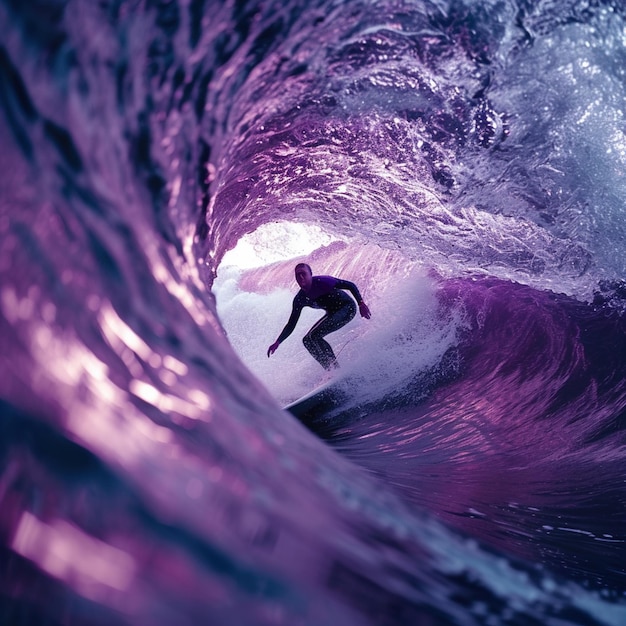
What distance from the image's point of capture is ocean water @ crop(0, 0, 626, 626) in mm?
547

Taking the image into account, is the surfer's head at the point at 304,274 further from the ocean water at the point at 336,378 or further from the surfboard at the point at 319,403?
the surfboard at the point at 319,403

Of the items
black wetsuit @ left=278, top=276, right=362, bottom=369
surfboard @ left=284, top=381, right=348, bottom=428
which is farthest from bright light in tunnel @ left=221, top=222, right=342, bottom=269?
surfboard @ left=284, top=381, right=348, bottom=428

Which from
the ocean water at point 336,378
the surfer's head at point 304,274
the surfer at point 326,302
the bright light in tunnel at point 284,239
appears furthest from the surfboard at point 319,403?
the bright light in tunnel at point 284,239

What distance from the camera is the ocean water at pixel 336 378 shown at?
1.79ft

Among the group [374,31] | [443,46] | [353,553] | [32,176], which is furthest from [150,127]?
[443,46]

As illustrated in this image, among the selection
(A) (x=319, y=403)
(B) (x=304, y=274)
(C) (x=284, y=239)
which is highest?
(C) (x=284, y=239)

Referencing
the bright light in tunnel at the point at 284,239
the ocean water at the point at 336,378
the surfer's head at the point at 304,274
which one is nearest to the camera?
the ocean water at the point at 336,378

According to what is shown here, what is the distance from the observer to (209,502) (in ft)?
1.96

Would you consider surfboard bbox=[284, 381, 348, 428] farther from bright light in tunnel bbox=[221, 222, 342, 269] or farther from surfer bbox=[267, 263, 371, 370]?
bright light in tunnel bbox=[221, 222, 342, 269]

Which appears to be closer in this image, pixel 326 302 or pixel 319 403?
pixel 326 302

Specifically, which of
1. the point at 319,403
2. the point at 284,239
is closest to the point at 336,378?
the point at 319,403

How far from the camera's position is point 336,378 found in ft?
13.0

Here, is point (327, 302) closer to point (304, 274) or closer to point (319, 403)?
point (304, 274)

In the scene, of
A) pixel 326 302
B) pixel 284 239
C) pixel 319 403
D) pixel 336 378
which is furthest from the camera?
pixel 284 239
